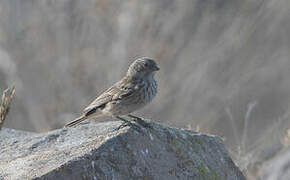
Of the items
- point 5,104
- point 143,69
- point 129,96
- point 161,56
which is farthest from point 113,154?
point 161,56

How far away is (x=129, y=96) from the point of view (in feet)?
21.0

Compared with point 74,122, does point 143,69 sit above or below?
above

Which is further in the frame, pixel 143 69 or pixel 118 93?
pixel 143 69

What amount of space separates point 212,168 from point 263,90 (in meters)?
6.62

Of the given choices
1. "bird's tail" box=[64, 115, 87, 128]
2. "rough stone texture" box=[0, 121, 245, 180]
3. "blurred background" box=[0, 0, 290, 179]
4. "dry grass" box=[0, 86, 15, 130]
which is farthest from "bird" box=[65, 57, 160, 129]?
"blurred background" box=[0, 0, 290, 179]

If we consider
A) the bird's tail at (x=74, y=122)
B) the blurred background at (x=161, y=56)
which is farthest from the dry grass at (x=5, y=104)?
the blurred background at (x=161, y=56)

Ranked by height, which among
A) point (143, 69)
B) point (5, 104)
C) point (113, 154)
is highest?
point (143, 69)

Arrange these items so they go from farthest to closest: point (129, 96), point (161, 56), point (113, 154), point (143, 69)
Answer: point (161, 56)
point (143, 69)
point (129, 96)
point (113, 154)

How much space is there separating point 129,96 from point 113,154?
1.57 m

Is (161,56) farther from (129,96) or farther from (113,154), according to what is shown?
(113,154)

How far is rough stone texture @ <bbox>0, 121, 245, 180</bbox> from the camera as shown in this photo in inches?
185

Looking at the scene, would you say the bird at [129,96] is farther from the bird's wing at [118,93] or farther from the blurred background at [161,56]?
the blurred background at [161,56]

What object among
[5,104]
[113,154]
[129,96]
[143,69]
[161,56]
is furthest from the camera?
[161,56]

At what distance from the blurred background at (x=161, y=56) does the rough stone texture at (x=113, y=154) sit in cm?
578
